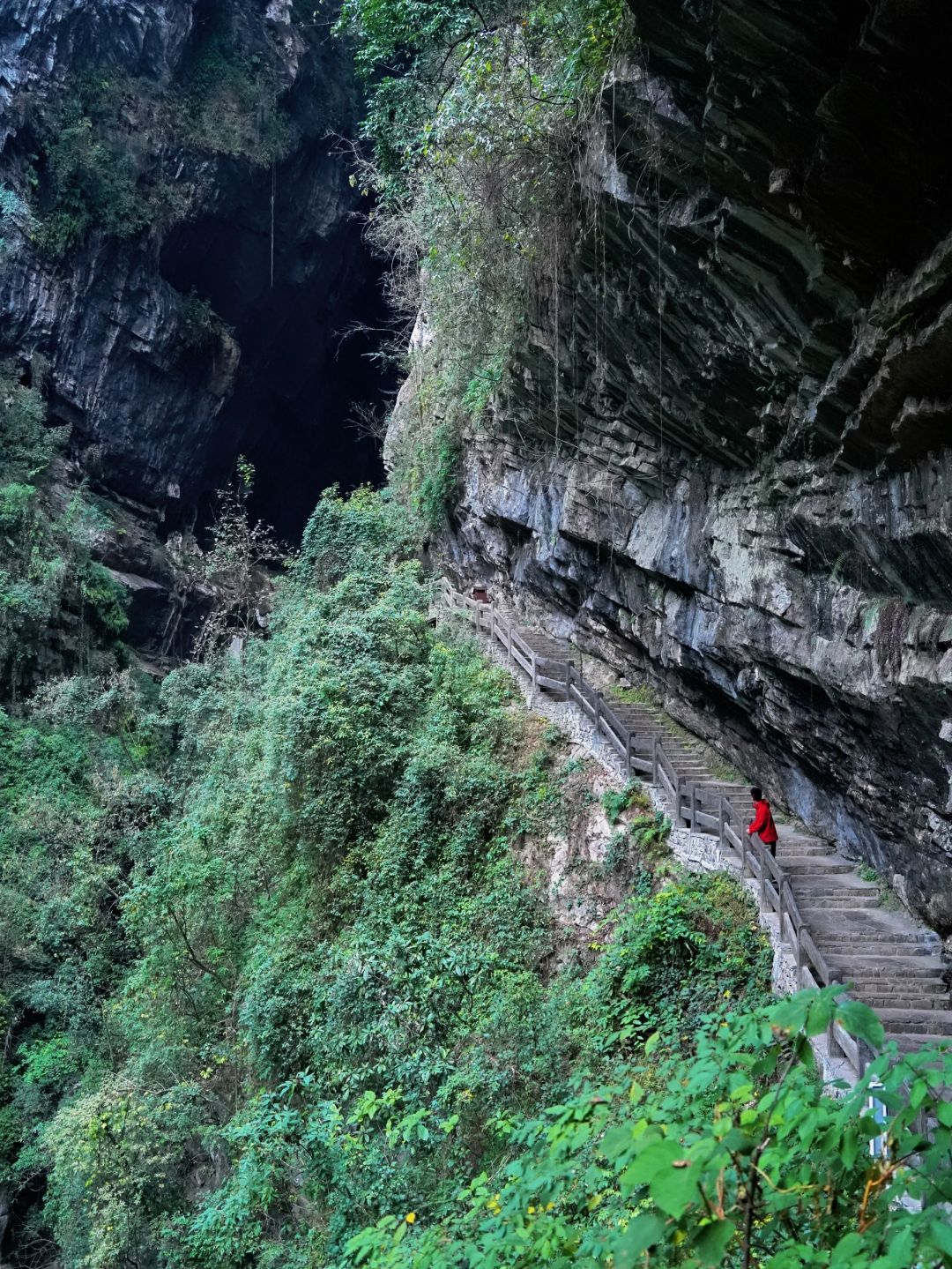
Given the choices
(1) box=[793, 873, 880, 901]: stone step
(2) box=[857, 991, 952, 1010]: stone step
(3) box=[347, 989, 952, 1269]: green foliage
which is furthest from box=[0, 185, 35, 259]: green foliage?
(3) box=[347, 989, 952, 1269]: green foliage

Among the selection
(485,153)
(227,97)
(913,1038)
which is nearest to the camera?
(913,1038)

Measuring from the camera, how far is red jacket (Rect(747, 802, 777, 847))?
9.03 meters

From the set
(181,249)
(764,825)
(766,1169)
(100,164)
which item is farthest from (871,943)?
(100,164)

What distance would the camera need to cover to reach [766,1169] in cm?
261

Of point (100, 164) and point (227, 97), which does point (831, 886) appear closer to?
point (100, 164)

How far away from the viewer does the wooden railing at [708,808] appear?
736 cm

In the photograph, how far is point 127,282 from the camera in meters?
28.6

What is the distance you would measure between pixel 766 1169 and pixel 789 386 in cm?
746

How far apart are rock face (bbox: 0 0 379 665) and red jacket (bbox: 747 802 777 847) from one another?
2458 centimetres

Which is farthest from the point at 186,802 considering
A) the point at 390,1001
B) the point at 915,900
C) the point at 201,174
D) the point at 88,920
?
the point at 201,174

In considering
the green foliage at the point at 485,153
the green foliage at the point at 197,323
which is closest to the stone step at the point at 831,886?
the green foliage at the point at 485,153

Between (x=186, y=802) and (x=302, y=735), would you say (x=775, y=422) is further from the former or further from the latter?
(x=186, y=802)

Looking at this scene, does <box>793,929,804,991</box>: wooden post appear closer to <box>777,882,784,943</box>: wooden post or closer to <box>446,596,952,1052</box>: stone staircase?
<box>446,596,952,1052</box>: stone staircase

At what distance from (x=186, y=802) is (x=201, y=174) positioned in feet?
71.1
